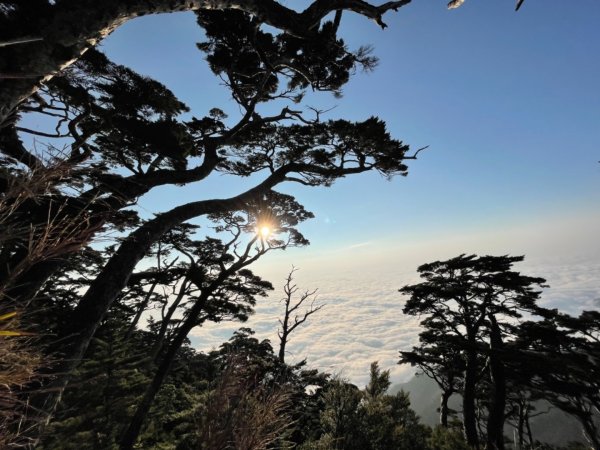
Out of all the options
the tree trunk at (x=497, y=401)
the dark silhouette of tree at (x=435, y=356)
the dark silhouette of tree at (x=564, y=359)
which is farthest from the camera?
the dark silhouette of tree at (x=435, y=356)

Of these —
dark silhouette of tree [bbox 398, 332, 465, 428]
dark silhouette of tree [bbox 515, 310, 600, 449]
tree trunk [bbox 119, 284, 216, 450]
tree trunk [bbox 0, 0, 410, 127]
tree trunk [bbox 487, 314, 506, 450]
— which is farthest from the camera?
dark silhouette of tree [bbox 398, 332, 465, 428]

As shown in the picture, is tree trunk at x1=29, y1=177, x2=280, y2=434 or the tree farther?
the tree

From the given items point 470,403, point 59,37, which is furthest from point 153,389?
point 470,403

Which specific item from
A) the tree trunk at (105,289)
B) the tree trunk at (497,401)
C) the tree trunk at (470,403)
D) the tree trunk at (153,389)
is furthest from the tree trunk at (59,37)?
the tree trunk at (497,401)

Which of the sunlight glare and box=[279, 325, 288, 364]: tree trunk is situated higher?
the sunlight glare

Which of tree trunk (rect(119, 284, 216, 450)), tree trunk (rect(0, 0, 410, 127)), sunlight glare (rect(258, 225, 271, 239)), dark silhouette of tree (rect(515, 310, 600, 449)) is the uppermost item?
sunlight glare (rect(258, 225, 271, 239))

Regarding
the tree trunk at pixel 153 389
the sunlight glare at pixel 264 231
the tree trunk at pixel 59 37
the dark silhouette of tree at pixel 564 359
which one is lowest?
the tree trunk at pixel 153 389

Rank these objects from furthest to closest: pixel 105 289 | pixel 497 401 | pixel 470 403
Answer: pixel 470 403 < pixel 497 401 < pixel 105 289

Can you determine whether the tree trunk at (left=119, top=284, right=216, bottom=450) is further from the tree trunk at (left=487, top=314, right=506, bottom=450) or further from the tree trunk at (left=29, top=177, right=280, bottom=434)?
the tree trunk at (left=487, top=314, right=506, bottom=450)

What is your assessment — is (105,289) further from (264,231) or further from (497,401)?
(497,401)

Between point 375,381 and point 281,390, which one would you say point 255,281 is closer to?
point 375,381

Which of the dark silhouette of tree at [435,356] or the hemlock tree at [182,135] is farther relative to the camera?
the dark silhouette of tree at [435,356]

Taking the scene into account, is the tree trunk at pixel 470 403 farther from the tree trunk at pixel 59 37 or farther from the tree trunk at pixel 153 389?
the tree trunk at pixel 59 37

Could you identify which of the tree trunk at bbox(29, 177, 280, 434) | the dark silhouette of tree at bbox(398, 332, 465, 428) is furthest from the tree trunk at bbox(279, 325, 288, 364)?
the tree trunk at bbox(29, 177, 280, 434)
